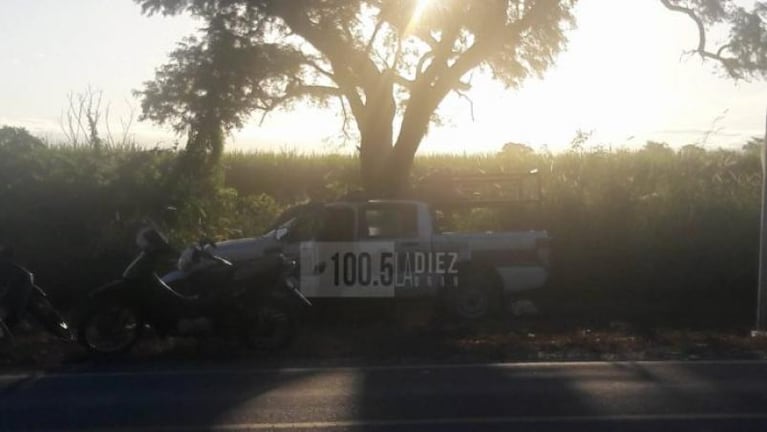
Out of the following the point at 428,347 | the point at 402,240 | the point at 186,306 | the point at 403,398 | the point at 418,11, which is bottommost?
the point at 428,347

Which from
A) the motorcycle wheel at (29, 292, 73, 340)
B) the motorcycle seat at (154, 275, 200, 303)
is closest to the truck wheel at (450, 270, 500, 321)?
the motorcycle seat at (154, 275, 200, 303)

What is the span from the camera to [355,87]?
2328cm

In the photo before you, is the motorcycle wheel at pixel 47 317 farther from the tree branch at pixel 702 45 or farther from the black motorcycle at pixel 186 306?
the tree branch at pixel 702 45

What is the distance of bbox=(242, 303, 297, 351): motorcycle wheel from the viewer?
14.5 meters

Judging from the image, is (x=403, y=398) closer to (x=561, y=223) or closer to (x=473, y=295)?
(x=473, y=295)

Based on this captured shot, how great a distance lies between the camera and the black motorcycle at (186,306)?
14039 millimetres

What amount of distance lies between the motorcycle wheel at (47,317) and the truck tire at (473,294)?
5.77m

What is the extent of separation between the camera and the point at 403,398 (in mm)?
10570

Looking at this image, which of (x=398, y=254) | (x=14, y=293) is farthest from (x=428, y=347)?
(x=14, y=293)

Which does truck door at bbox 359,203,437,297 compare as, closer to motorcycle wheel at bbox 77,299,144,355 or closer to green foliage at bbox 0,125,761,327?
green foliage at bbox 0,125,761,327

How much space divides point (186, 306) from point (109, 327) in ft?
3.15

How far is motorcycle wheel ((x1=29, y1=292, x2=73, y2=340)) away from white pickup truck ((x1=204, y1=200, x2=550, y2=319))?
109 inches

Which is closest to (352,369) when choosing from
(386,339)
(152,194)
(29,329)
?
(386,339)

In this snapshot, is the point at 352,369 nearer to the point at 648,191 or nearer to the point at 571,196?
the point at 571,196
